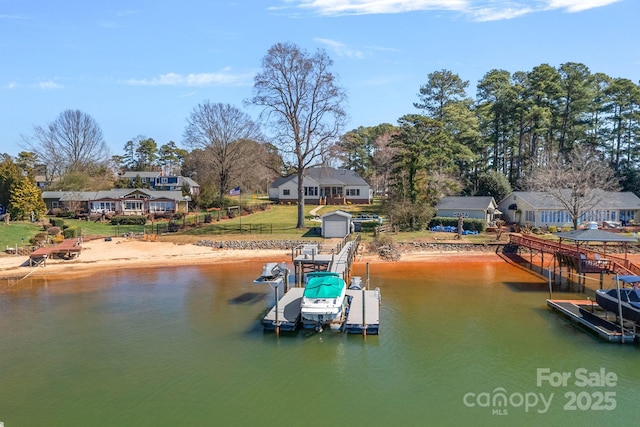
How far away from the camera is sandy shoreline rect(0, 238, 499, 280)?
3078 cm

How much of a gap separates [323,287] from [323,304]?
1.08 metres

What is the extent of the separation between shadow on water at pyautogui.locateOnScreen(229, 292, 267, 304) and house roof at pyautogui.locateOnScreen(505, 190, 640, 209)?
3097 cm

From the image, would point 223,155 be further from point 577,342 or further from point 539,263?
point 577,342

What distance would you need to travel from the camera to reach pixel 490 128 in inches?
2446

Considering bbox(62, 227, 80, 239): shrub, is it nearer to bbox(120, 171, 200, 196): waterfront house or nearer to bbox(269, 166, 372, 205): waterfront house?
bbox(120, 171, 200, 196): waterfront house

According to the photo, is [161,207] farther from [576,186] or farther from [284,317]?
[576,186]

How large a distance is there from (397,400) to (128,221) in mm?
42792

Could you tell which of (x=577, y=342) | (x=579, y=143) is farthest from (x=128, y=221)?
(x=579, y=143)

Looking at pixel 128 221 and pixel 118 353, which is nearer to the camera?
pixel 118 353

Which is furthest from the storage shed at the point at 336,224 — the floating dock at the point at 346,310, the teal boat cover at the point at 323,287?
the teal boat cover at the point at 323,287

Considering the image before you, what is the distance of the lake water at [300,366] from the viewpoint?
1223 centimetres

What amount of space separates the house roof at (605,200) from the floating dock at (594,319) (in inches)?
901

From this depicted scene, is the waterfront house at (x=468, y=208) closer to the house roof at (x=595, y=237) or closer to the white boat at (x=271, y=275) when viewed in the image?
the house roof at (x=595, y=237)

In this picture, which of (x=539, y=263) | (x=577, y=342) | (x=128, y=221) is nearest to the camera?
(x=577, y=342)
